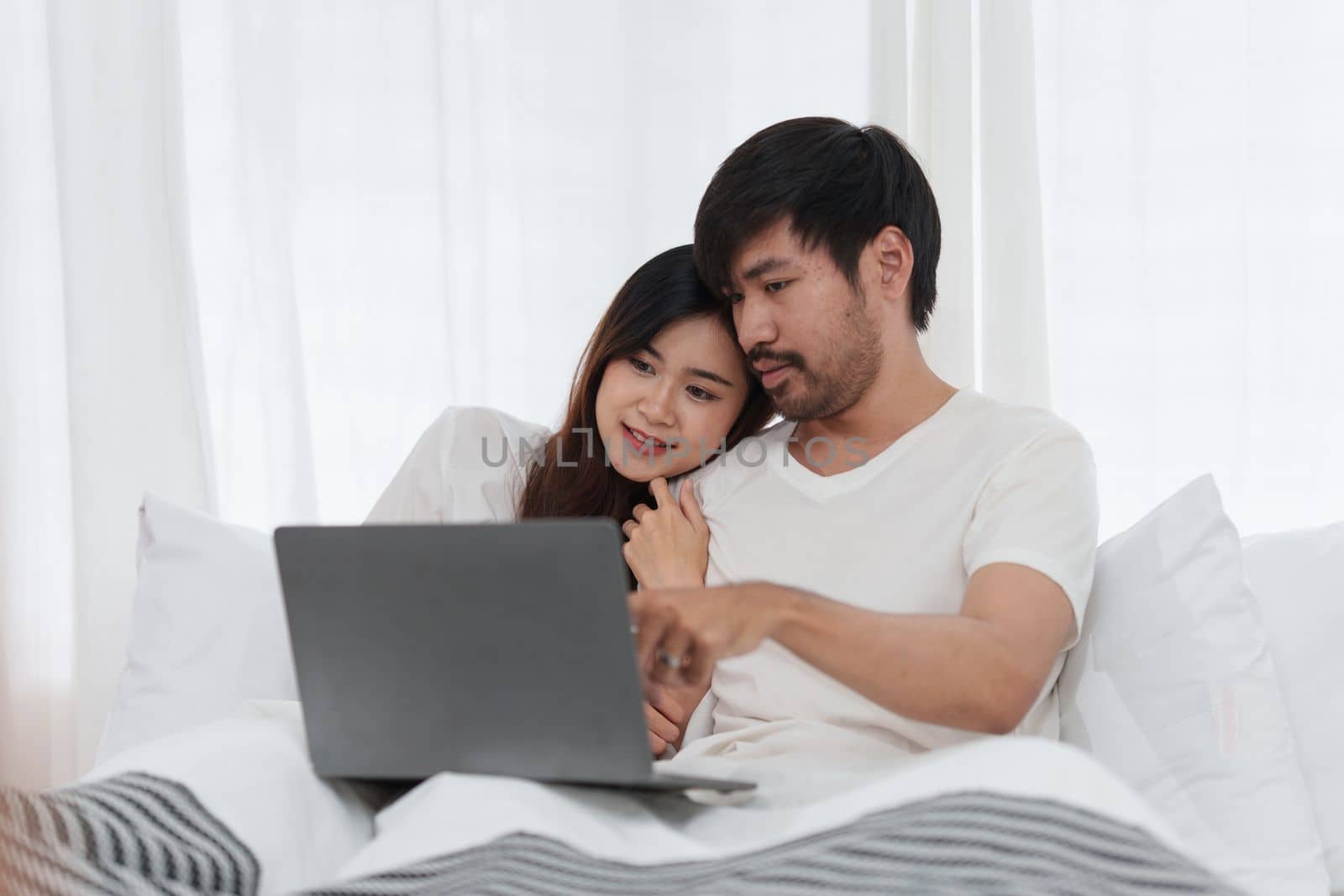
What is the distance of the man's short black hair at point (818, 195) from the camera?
1.55m

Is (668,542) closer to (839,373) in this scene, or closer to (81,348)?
(839,373)

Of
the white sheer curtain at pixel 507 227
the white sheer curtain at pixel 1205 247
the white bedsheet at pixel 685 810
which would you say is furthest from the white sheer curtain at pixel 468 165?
the white bedsheet at pixel 685 810

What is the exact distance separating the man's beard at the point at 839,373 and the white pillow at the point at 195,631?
71 centimetres

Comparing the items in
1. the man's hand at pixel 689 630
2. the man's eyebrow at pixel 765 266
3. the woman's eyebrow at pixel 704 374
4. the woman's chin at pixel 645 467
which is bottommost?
the woman's chin at pixel 645 467

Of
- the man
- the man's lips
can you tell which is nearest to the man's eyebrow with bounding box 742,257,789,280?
the man

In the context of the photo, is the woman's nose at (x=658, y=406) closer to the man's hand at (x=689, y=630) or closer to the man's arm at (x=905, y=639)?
the man's arm at (x=905, y=639)

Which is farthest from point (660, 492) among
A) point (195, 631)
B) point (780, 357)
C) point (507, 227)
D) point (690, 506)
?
point (507, 227)

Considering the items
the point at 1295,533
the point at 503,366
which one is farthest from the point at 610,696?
the point at 503,366

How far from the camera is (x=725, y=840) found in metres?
0.99

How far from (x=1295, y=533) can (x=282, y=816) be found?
1250 millimetres

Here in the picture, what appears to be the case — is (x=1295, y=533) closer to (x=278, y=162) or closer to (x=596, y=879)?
(x=596, y=879)

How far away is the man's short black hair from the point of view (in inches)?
61.0

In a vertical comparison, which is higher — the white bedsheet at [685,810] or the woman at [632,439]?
the woman at [632,439]

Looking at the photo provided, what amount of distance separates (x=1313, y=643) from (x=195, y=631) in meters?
1.35
